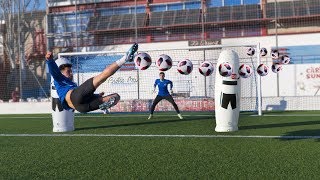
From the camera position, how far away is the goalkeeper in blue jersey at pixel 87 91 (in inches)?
266

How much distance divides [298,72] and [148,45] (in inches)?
402

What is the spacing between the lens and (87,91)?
6.84 m

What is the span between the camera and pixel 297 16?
25.3 meters

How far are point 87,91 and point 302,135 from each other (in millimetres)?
5980

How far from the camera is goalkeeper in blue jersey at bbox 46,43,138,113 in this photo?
6.75 m

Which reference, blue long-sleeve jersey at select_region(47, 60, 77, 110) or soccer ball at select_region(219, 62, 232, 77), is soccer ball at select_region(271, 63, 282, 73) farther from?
blue long-sleeve jersey at select_region(47, 60, 77, 110)

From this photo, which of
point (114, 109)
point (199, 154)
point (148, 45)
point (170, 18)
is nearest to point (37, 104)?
point (114, 109)

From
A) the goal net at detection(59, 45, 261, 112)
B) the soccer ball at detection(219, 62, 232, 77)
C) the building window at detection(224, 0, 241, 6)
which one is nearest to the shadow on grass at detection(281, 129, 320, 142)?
the soccer ball at detection(219, 62, 232, 77)

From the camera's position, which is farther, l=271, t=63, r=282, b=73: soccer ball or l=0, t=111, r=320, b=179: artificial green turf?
l=271, t=63, r=282, b=73: soccer ball

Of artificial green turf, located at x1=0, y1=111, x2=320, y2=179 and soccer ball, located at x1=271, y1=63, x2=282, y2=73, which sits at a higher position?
soccer ball, located at x1=271, y1=63, x2=282, y2=73

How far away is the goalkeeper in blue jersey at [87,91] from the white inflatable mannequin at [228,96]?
4.60 metres

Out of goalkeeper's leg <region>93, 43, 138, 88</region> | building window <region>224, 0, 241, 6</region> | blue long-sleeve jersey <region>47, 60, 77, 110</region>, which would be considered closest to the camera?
goalkeeper's leg <region>93, 43, 138, 88</region>

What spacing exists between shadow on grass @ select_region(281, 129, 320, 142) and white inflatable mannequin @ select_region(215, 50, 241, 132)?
5.18ft

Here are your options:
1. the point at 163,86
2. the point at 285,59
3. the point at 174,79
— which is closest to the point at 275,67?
the point at 285,59
